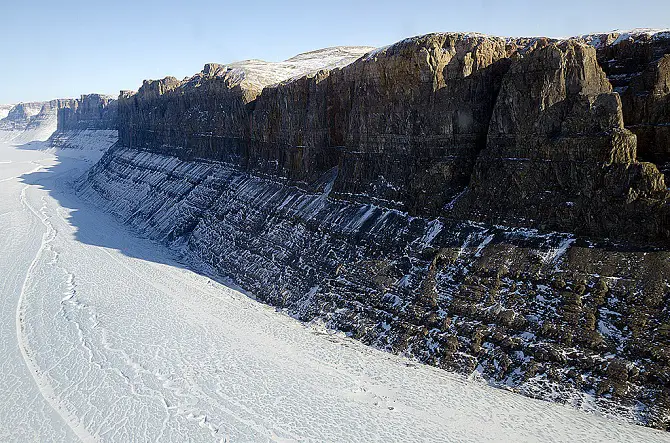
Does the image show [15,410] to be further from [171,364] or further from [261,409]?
[261,409]

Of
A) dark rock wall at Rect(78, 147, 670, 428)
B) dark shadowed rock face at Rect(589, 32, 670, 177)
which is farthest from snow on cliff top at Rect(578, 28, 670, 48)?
dark rock wall at Rect(78, 147, 670, 428)

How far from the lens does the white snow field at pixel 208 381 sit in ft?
56.7

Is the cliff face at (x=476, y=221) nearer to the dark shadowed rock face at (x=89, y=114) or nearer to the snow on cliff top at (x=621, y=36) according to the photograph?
the snow on cliff top at (x=621, y=36)

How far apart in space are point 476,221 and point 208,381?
15.7 metres

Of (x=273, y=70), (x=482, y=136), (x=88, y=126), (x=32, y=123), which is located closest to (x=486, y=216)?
(x=482, y=136)

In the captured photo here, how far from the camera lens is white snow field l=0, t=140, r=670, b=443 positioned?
56.7ft

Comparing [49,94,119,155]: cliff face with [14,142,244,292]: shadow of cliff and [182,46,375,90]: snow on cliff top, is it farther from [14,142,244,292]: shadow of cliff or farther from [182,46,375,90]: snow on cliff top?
[182,46,375,90]: snow on cliff top

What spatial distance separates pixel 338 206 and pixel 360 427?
18.4m

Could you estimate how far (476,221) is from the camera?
25.3 metres

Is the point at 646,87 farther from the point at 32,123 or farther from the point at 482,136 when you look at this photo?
the point at 32,123

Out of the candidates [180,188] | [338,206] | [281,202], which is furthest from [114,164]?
[338,206]

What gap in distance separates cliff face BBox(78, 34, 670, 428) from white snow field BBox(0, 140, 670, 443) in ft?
5.89

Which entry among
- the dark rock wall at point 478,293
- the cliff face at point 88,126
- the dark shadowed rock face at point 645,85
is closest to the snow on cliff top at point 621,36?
the dark shadowed rock face at point 645,85

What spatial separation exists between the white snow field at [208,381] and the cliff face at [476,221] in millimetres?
1795
